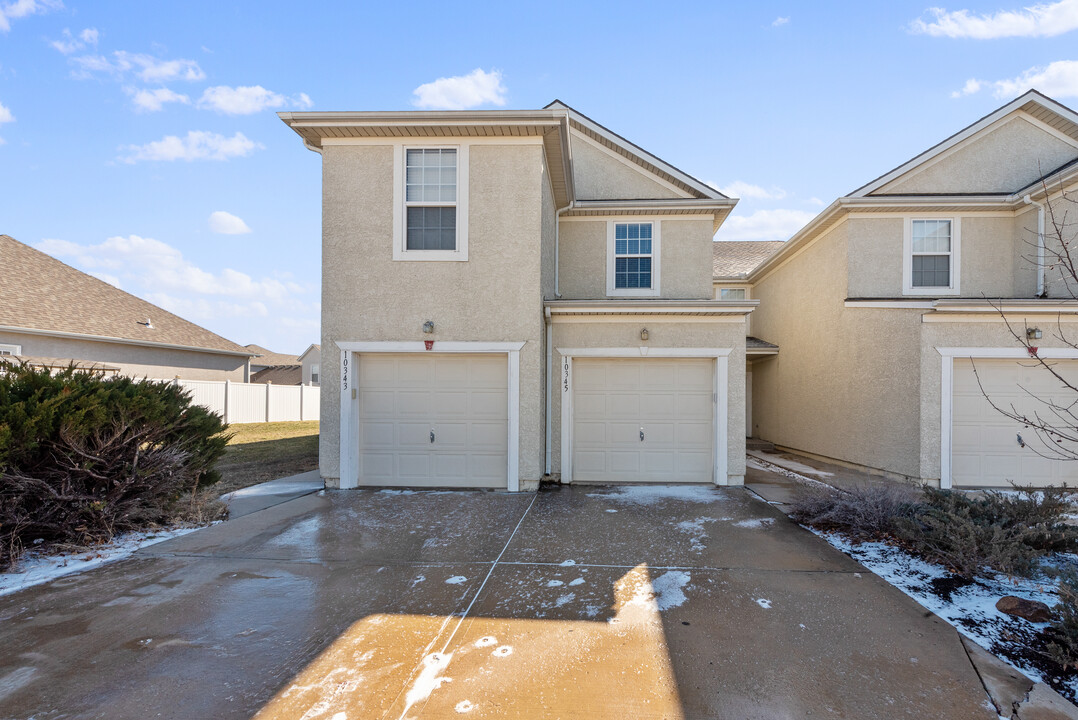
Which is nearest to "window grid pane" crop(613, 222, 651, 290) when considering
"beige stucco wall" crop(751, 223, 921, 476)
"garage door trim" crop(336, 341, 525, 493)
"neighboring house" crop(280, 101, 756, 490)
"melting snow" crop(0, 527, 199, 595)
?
"neighboring house" crop(280, 101, 756, 490)

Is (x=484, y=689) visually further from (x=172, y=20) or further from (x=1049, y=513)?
(x=172, y=20)

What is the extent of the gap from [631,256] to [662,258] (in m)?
0.66

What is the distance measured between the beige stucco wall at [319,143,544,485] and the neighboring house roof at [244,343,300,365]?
4776cm

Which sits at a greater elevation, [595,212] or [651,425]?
[595,212]

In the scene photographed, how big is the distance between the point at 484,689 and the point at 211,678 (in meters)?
1.63

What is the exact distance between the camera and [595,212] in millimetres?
10938

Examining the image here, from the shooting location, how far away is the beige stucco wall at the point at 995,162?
11055 mm

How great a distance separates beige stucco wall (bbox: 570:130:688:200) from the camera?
1134 centimetres

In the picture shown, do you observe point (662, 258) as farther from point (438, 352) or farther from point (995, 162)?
point (995, 162)

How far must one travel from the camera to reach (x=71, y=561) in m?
4.90

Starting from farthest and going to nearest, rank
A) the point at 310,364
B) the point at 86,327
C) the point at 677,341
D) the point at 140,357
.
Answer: the point at 310,364 < the point at 140,357 < the point at 86,327 < the point at 677,341

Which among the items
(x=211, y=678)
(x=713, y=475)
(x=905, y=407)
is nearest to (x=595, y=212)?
(x=713, y=475)

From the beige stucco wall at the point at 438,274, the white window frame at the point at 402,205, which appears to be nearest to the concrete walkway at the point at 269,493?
the beige stucco wall at the point at 438,274

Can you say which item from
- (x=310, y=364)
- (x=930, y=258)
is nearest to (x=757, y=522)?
(x=930, y=258)
